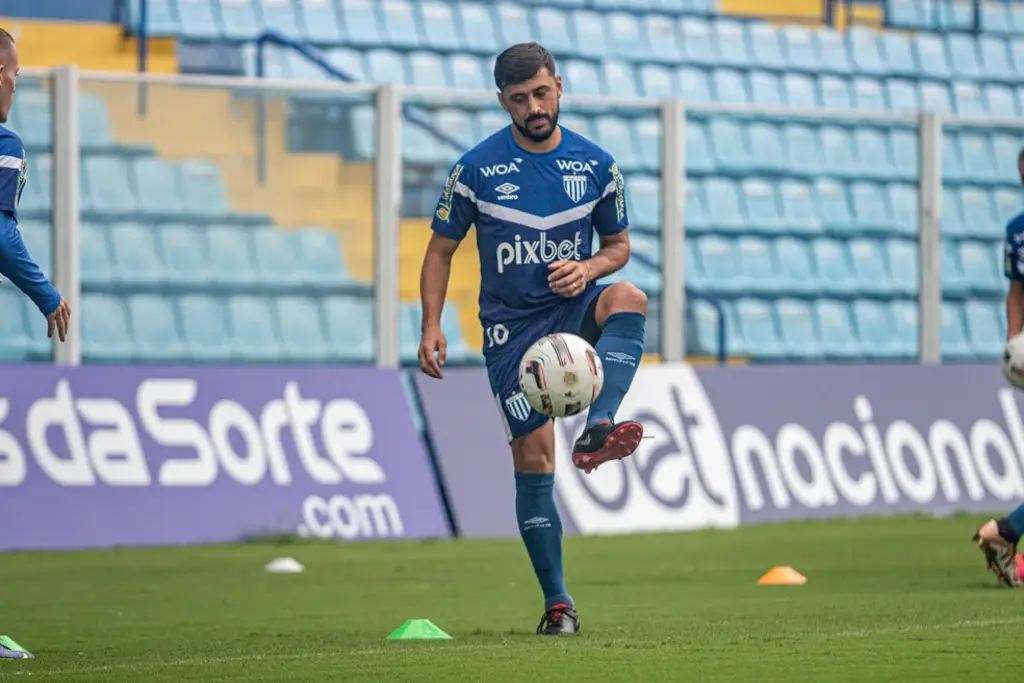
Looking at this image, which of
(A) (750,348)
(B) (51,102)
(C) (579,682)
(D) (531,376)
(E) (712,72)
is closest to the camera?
(C) (579,682)

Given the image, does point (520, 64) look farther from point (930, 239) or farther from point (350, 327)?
point (930, 239)

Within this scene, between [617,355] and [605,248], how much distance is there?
1.73 ft

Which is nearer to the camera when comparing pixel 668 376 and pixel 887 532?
pixel 887 532

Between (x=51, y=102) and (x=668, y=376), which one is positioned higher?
(x=51, y=102)

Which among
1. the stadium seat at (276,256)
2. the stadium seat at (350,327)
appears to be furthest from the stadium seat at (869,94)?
the stadium seat at (276,256)

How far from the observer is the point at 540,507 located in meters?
7.56

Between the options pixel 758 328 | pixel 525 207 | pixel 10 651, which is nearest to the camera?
pixel 10 651

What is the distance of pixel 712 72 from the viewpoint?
1912 cm

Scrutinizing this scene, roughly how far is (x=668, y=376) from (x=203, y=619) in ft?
20.4

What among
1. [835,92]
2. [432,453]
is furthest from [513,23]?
[432,453]

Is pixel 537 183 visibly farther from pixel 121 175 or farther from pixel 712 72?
pixel 712 72

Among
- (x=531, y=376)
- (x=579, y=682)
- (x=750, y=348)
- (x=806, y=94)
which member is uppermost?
(x=806, y=94)

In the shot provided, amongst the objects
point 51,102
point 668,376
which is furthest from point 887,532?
point 51,102

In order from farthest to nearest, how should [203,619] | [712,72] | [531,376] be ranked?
[712,72], [203,619], [531,376]
